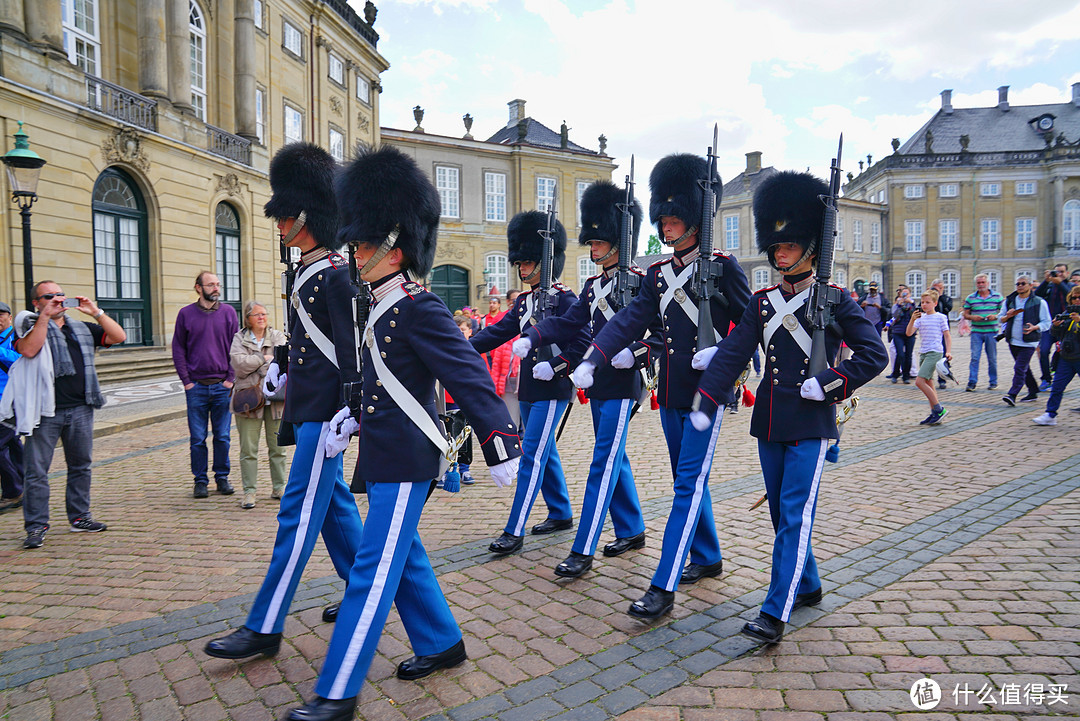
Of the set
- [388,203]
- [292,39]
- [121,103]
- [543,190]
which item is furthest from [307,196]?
[543,190]

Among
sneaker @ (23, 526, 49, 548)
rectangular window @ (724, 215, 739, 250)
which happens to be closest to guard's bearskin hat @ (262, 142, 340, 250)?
sneaker @ (23, 526, 49, 548)

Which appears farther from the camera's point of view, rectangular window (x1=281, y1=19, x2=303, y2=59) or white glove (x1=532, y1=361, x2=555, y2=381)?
rectangular window (x1=281, y1=19, x2=303, y2=59)

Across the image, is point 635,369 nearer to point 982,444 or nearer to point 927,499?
point 927,499

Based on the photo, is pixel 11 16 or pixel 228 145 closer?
pixel 11 16

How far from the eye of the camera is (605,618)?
3867 mm

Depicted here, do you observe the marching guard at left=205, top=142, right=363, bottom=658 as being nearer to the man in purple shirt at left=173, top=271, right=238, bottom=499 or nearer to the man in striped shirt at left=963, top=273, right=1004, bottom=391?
the man in purple shirt at left=173, top=271, right=238, bottom=499

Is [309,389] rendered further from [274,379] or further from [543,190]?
[543,190]

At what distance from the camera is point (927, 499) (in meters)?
6.04

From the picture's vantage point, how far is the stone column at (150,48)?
17578 mm

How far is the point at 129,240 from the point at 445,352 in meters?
17.4

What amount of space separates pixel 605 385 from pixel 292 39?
25.0 meters

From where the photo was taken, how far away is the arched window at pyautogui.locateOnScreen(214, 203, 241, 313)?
20578 mm

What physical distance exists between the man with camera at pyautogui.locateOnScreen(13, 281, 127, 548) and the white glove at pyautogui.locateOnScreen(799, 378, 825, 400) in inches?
192

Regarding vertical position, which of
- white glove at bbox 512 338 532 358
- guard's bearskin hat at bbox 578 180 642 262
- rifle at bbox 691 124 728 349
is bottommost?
white glove at bbox 512 338 532 358
